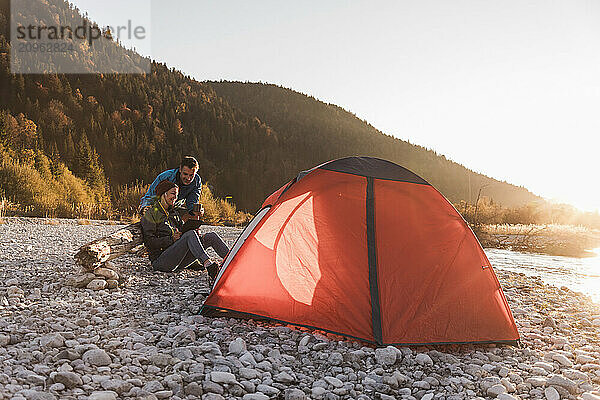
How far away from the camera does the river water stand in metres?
8.53

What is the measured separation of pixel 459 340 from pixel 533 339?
972mm

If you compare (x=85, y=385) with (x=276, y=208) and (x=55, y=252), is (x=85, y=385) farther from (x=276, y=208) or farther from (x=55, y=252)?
(x=55, y=252)

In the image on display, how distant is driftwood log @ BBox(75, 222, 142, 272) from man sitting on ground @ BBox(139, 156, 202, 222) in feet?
1.27

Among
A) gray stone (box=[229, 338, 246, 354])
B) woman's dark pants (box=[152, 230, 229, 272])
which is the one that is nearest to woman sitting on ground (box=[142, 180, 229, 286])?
woman's dark pants (box=[152, 230, 229, 272])

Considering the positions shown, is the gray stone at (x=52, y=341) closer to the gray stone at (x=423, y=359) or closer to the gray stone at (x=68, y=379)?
the gray stone at (x=68, y=379)

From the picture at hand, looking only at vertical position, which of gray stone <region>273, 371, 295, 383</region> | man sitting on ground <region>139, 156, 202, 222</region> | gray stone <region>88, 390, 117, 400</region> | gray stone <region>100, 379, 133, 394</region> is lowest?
gray stone <region>273, 371, 295, 383</region>

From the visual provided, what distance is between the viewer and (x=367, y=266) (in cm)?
411

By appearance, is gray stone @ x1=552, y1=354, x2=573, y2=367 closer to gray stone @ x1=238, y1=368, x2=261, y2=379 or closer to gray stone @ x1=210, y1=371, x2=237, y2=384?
gray stone @ x1=238, y1=368, x2=261, y2=379

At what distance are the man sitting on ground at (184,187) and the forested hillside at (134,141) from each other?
35.2 feet

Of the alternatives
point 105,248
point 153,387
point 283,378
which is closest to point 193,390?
point 153,387

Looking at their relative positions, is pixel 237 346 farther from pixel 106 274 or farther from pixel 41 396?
pixel 106 274

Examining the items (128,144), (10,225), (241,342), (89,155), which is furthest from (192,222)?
(128,144)

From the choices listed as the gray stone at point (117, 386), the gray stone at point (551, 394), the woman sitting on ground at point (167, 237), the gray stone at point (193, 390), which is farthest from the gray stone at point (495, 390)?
the woman sitting on ground at point (167, 237)

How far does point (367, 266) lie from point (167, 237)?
3.36 m
